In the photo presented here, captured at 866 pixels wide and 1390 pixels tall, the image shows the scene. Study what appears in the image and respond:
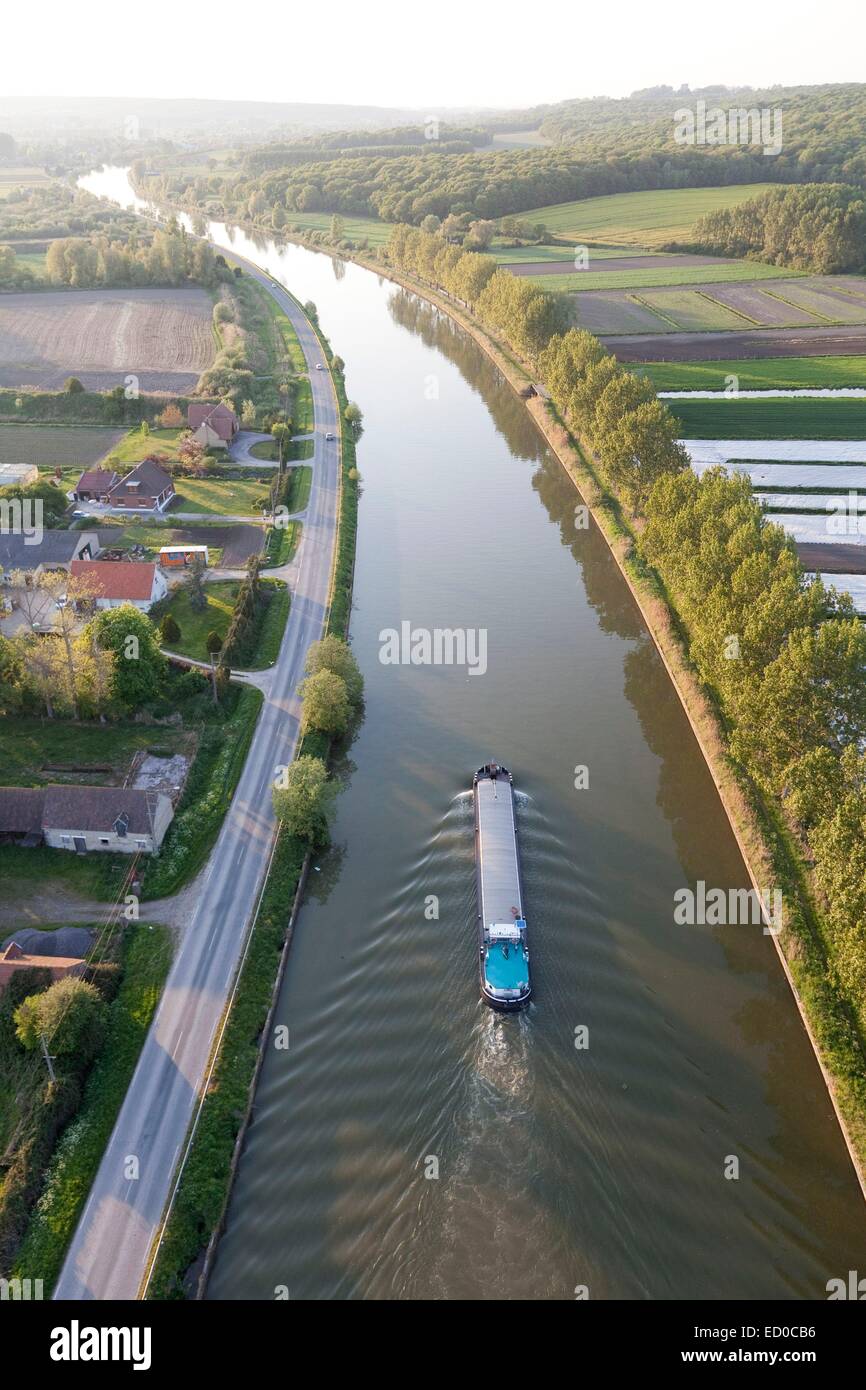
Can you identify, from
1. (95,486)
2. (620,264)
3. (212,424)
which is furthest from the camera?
(620,264)

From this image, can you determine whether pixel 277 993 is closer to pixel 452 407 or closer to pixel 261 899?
pixel 261 899

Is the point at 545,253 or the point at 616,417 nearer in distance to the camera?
the point at 616,417

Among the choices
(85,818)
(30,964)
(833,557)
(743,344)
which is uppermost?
(743,344)

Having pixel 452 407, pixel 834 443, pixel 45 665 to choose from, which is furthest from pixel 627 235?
pixel 45 665

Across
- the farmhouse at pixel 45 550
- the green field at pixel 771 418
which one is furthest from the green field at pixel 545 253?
the farmhouse at pixel 45 550

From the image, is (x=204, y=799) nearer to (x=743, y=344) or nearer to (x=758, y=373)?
(x=758, y=373)

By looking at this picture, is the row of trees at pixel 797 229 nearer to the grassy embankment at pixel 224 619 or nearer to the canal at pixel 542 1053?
the canal at pixel 542 1053

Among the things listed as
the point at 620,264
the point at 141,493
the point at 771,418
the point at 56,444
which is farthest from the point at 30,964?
the point at 620,264
